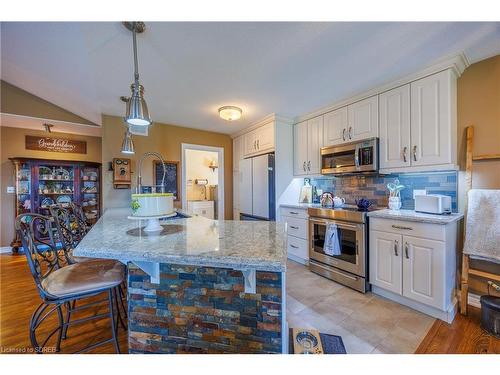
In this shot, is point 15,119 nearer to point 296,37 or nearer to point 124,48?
point 124,48

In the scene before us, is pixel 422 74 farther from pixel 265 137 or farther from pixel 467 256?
pixel 265 137

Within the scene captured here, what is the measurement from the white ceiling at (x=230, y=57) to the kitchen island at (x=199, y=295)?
147 cm

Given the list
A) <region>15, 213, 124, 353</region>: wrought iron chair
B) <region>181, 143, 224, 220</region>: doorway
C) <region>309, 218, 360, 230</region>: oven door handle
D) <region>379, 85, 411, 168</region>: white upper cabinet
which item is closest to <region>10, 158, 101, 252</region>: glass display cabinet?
<region>181, 143, 224, 220</region>: doorway

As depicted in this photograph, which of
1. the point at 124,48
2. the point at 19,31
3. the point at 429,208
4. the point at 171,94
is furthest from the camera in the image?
the point at 171,94

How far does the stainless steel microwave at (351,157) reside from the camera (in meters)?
2.42

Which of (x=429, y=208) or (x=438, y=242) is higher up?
(x=429, y=208)

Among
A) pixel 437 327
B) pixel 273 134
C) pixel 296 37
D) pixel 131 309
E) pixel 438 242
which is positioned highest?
pixel 296 37

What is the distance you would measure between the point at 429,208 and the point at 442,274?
1.98 feet

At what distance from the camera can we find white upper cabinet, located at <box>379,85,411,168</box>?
218cm

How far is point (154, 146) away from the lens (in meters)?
3.61

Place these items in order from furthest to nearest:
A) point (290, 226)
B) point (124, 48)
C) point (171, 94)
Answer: point (290, 226) → point (171, 94) → point (124, 48)

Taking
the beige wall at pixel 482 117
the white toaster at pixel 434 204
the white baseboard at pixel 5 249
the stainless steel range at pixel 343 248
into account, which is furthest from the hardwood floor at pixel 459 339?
the white baseboard at pixel 5 249

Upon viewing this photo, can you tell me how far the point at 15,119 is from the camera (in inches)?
135
